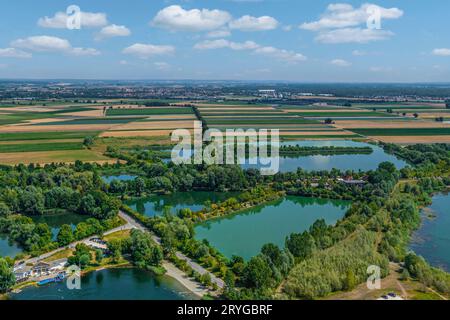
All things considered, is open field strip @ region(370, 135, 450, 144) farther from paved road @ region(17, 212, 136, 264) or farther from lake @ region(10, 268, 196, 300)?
lake @ region(10, 268, 196, 300)

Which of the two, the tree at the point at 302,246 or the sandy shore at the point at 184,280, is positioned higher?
the tree at the point at 302,246

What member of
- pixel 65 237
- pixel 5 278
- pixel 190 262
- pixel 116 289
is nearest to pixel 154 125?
pixel 65 237

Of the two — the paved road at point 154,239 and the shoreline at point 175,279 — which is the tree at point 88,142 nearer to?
the paved road at point 154,239

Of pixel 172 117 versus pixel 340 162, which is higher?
pixel 172 117

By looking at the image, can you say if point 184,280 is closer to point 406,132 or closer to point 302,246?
point 302,246

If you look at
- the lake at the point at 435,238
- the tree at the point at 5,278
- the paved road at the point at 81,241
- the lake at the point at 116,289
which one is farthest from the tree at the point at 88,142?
the lake at the point at 435,238

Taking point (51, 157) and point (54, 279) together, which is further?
point (51, 157)

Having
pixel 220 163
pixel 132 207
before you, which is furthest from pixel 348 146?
pixel 132 207

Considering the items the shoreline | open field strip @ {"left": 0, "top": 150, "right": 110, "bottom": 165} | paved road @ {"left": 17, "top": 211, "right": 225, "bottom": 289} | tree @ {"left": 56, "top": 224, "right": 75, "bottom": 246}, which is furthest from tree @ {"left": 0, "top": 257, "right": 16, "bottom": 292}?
open field strip @ {"left": 0, "top": 150, "right": 110, "bottom": 165}
